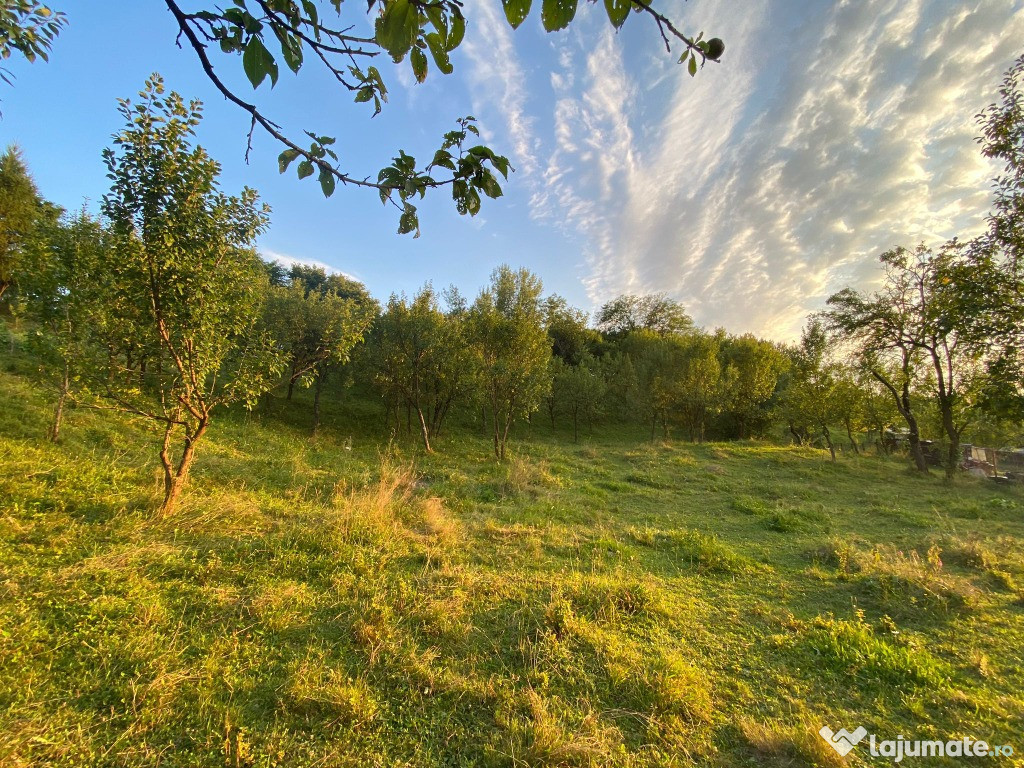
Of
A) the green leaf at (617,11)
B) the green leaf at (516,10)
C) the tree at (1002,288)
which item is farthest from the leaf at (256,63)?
the tree at (1002,288)

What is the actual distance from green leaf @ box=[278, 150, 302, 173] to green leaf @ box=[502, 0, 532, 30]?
1.16 meters

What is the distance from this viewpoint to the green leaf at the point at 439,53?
148 centimetres

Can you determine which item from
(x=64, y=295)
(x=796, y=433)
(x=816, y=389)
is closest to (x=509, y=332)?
(x=64, y=295)

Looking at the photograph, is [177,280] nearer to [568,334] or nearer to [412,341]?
[412,341]

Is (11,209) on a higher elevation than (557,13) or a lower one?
higher

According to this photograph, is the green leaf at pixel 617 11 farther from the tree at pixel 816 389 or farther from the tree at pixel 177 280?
the tree at pixel 816 389

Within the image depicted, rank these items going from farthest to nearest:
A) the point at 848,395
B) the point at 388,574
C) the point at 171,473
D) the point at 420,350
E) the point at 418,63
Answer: the point at 848,395 < the point at 420,350 < the point at 171,473 < the point at 388,574 < the point at 418,63

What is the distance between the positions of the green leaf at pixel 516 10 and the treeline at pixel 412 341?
576 cm

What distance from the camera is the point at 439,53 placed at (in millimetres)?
1523

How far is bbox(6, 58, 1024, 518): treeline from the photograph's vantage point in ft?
Answer: 17.9

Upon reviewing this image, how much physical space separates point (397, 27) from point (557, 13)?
0.56 metres

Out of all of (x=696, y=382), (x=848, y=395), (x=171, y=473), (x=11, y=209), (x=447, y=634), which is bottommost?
(x=447, y=634)

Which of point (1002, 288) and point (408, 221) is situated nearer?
point (408, 221)

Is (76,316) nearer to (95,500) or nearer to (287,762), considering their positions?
(95,500)
